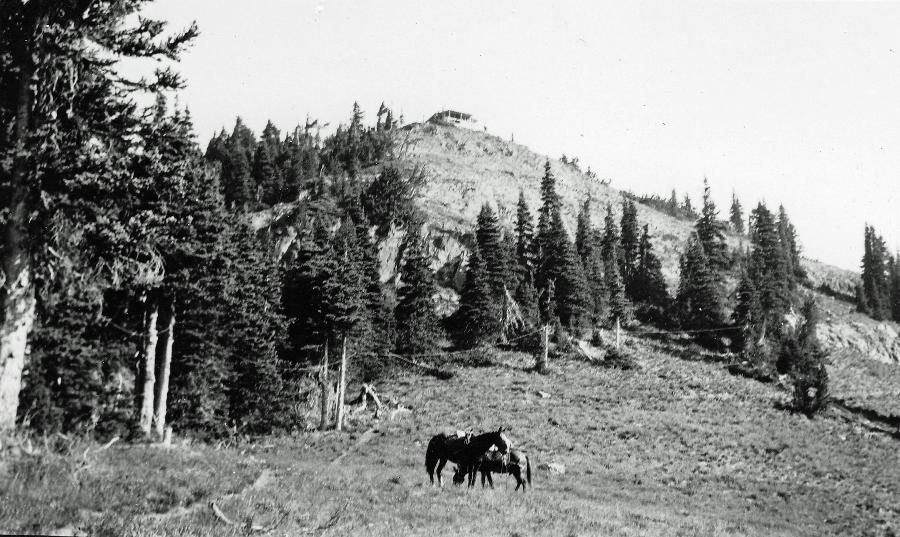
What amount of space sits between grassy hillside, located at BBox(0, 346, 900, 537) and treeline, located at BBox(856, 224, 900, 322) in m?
72.9

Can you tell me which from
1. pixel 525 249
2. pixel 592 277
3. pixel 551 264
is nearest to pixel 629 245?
pixel 592 277

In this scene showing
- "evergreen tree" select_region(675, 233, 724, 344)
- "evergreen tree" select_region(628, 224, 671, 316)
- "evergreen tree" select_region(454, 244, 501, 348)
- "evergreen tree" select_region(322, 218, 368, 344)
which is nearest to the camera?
"evergreen tree" select_region(322, 218, 368, 344)

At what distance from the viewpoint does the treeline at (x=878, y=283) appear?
120188mm

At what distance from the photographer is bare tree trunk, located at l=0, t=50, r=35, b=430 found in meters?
10.5

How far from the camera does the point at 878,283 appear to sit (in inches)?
5022

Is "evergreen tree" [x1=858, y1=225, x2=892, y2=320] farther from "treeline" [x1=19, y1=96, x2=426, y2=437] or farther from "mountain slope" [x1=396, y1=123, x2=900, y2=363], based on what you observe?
"treeline" [x1=19, y1=96, x2=426, y2=437]

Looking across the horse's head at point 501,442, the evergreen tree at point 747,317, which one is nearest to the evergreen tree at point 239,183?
the evergreen tree at point 747,317

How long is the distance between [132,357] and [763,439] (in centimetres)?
4573

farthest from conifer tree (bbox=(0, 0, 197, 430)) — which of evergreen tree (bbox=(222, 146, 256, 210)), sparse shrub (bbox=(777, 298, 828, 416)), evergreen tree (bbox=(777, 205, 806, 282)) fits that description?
evergreen tree (bbox=(777, 205, 806, 282))

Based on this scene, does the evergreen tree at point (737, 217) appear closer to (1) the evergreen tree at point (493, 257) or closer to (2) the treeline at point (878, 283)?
(2) the treeline at point (878, 283)

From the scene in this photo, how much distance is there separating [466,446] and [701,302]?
77656 mm

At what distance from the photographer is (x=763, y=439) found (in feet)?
152

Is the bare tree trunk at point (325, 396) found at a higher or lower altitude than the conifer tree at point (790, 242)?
lower

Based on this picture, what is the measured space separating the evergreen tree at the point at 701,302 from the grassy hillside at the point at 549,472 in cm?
908
